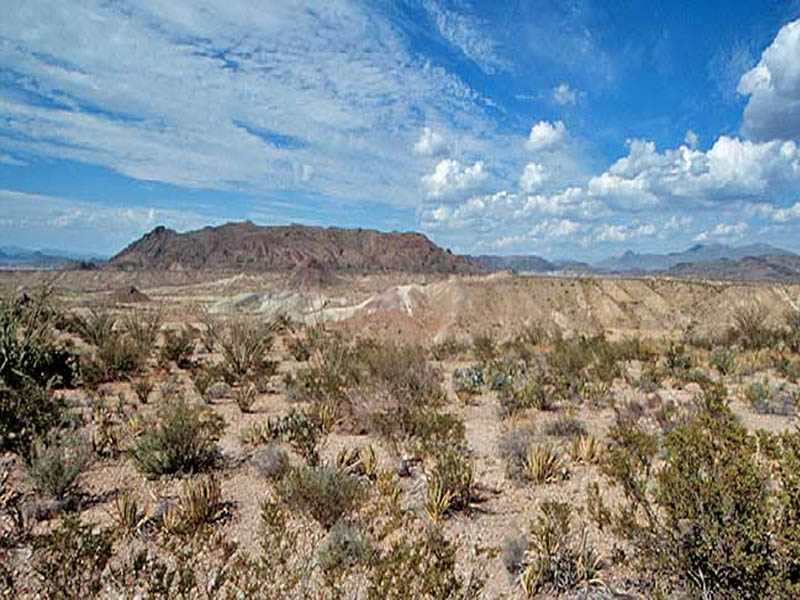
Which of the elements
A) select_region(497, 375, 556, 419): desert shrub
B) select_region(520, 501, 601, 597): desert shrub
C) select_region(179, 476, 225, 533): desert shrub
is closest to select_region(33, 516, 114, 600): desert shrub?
select_region(179, 476, 225, 533): desert shrub

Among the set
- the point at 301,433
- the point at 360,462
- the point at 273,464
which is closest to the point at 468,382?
the point at 301,433

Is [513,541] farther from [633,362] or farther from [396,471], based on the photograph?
[633,362]

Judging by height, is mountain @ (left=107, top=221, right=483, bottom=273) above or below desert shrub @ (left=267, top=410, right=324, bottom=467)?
above

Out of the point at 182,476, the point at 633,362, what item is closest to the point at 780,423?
the point at 633,362

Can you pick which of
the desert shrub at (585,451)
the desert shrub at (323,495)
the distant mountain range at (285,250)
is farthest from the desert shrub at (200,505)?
the distant mountain range at (285,250)

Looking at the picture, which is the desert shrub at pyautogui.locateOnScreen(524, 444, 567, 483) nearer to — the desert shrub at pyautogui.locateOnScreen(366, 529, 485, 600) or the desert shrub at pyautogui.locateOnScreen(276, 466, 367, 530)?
the desert shrub at pyautogui.locateOnScreen(276, 466, 367, 530)

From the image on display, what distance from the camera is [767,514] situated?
3607 millimetres

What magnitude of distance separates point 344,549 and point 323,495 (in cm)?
78

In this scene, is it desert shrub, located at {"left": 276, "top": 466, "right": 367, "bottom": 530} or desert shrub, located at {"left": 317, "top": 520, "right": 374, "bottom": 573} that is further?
desert shrub, located at {"left": 276, "top": 466, "right": 367, "bottom": 530}

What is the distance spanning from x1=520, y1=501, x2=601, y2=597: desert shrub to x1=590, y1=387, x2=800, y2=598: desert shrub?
472 mm

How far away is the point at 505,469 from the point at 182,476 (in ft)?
14.7

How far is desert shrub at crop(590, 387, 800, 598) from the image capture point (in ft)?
11.4

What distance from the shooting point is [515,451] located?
7.36m

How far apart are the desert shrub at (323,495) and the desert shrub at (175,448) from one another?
192 cm
